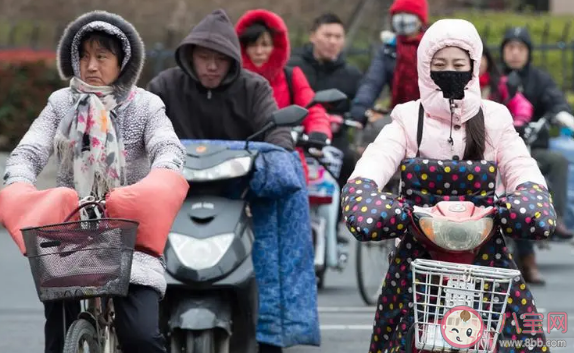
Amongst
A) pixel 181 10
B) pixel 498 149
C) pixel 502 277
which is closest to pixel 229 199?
pixel 498 149

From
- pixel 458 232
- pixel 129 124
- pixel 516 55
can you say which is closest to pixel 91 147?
pixel 129 124

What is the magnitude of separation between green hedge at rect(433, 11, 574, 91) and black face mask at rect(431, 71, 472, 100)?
13.8m

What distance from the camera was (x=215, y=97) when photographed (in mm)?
7750

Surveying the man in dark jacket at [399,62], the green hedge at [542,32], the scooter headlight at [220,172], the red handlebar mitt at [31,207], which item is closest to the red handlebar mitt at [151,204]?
the red handlebar mitt at [31,207]

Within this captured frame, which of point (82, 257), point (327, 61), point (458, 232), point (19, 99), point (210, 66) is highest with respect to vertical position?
point (210, 66)

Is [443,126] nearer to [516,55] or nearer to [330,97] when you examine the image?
[330,97]

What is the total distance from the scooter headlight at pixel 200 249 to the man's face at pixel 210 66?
1093 millimetres

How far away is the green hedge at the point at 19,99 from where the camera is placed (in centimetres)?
1741

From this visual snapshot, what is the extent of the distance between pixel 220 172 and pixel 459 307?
2.35 m

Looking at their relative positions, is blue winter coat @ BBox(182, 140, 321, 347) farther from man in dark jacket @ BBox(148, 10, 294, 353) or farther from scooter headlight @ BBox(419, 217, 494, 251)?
scooter headlight @ BBox(419, 217, 494, 251)

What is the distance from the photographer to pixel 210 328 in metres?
6.68

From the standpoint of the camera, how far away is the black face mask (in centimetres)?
542

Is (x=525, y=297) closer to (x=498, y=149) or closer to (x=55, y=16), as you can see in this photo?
(x=498, y=149)

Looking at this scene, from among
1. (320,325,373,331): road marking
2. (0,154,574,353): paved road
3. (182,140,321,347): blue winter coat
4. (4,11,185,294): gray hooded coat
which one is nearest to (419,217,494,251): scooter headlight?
(4,11,185,294): gray hooded coat
